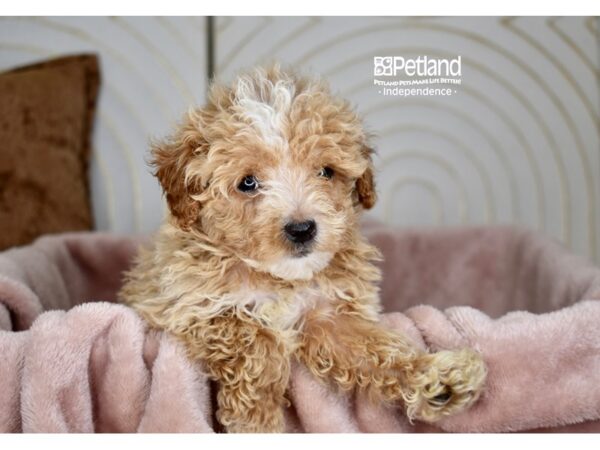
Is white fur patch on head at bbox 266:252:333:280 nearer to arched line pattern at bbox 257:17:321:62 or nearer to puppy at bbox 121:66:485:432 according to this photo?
puppy at bbox 121:66:485:432

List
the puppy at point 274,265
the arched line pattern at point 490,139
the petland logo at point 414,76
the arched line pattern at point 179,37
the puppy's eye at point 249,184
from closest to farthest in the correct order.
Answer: the puppy at point 274,265
the puppy's eye at point 249,184
the petland logo at point 414,76
the arched line pattern at point 490,139
the arched line pattern at point 179,37

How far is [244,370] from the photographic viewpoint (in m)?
1.89

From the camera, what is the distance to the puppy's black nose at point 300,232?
74.2 inches

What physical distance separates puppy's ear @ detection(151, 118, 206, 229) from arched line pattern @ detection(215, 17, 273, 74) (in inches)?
50.8

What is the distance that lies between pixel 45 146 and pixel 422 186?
1.80 meters

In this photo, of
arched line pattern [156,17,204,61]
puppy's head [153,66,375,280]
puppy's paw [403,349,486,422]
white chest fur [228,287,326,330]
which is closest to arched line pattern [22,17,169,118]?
arched line pattern [156,17,204,61]

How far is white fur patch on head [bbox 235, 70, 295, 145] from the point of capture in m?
1.97

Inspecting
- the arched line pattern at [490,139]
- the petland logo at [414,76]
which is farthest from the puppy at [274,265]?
the arched line pattern at [490,139]

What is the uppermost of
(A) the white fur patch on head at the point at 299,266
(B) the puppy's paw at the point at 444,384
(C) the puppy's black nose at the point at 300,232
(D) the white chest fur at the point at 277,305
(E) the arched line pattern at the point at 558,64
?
(E) the arched line pattern at the point at 558,64

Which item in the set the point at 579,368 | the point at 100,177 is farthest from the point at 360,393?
the point at 100,177

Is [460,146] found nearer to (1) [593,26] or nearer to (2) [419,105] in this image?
(2) [419,105]

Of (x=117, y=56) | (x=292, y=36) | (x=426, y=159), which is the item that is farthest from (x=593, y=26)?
(x=117, y=56)

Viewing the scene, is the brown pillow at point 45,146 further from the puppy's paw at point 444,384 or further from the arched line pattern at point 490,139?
the puppy's paw at point 444,384
